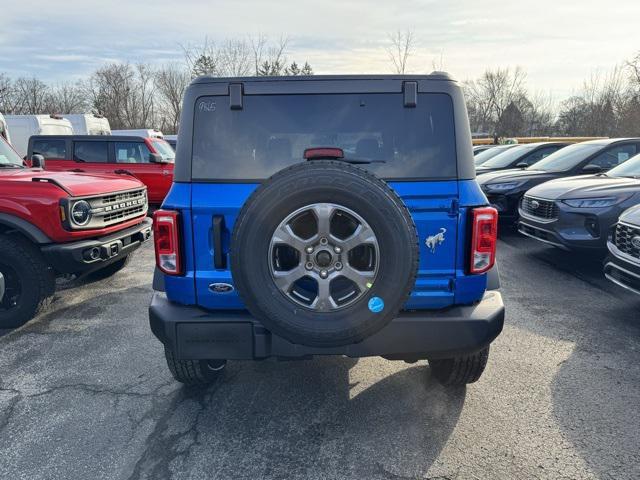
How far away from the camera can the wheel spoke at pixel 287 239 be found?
6.83ft

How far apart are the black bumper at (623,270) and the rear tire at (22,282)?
17.7 feet

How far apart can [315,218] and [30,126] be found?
588 inches

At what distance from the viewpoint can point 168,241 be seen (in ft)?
7.72

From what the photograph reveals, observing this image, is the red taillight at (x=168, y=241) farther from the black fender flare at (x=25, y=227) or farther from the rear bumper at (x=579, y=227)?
the rear bumper at (x=579, y=227)

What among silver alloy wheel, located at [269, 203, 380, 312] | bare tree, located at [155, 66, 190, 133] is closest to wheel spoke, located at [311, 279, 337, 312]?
silver alloy wheel, located at [269, 203, 380, 312]

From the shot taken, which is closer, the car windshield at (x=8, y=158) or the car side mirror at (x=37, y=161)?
the car windshield at (x=8, y=158)

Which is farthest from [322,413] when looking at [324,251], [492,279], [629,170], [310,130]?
[629,170]

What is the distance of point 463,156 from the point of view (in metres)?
2.37

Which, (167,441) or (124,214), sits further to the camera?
(124,214)

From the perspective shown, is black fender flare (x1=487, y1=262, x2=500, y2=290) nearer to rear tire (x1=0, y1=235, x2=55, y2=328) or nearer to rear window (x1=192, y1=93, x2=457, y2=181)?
rear window (x1=192, y1=93, x2=457, y2=181)

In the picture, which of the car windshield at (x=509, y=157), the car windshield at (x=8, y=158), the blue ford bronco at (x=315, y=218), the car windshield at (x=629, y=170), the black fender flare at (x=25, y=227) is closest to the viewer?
the blue ford bronco at (x=315, y=218)

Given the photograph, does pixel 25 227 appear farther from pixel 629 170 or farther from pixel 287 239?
pixel 629 170

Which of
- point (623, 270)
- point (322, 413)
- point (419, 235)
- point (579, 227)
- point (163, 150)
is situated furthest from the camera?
point (163, 150)

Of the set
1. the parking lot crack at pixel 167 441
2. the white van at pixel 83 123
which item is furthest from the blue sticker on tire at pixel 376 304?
the white van at pixel 83 123
